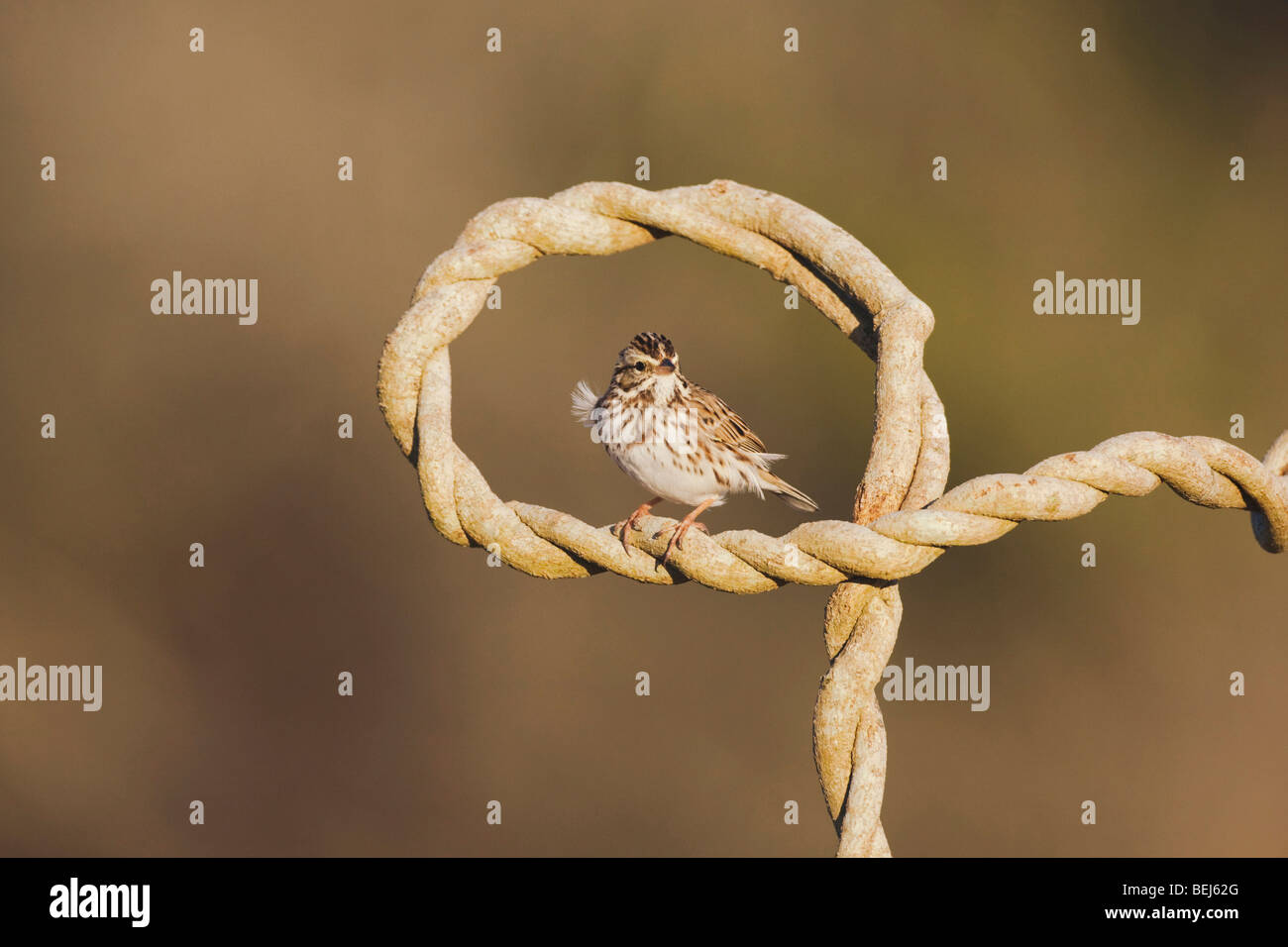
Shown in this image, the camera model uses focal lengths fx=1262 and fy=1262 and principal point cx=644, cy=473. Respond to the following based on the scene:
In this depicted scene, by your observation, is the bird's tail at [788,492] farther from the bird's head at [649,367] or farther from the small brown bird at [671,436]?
the bird's head at [649,367]

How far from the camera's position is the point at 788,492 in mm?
2596

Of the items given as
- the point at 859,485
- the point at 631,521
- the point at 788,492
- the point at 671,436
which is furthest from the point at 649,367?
the point at 859,485

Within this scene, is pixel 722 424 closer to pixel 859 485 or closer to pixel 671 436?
pixel 671 436

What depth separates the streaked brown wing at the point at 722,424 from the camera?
8.21 ft

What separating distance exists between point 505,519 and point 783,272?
0.50 metres

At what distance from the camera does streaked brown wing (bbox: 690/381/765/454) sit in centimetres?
250

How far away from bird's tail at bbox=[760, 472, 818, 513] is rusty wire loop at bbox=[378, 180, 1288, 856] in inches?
34.2

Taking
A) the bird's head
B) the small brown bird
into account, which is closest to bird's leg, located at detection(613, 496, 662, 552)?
the small brown bird

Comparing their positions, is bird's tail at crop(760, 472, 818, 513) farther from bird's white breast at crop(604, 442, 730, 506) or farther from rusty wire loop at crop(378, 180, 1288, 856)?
rusty wire loop at crop(378, 180, 1288, 856)

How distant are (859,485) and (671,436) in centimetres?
90

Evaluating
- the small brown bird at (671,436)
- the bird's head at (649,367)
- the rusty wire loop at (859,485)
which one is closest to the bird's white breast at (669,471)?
the small brown bird at (671,436)

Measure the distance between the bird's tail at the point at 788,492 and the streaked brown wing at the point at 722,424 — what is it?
0.08 m

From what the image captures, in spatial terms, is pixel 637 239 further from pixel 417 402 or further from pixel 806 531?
pixel 806 531

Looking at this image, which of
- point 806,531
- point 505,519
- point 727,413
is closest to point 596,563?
point 505,519
